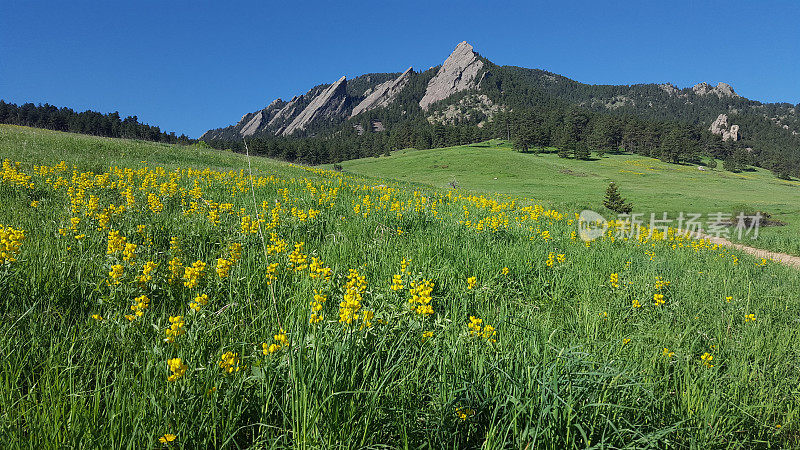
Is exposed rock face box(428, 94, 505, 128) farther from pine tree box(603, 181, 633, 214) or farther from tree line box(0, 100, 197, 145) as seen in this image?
pine tree box(603, 181, 633, 214)

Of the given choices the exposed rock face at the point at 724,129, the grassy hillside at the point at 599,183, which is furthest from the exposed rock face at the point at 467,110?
the grassy hillside at the point at 599,183

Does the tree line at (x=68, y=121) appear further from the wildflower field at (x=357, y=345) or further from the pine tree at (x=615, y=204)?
the wildflower field at (x=357, y=345)

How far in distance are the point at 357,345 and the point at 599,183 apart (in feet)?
156

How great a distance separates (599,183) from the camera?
4212 centimetres

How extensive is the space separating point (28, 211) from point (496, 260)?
244 inches

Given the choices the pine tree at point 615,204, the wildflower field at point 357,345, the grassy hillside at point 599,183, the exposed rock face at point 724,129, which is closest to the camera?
the wildflower field at point 357,345

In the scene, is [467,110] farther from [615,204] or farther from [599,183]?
[615,204]

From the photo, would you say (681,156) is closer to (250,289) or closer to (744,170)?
(744,170)

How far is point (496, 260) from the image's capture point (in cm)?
443

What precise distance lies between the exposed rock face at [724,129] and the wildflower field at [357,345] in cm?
17954

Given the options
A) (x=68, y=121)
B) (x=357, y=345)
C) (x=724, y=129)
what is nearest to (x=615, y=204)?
(x=357, y=345)

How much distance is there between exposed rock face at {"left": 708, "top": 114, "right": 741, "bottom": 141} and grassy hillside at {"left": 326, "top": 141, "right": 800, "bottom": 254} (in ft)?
359

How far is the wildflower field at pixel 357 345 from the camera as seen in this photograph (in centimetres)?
144

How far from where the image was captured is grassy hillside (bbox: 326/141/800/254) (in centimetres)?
2600
